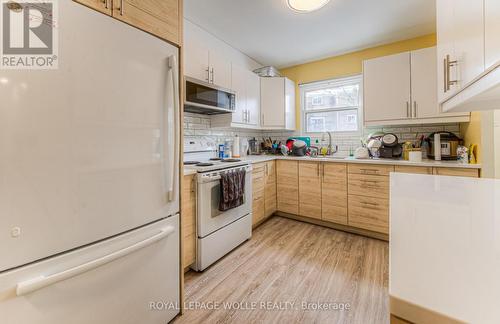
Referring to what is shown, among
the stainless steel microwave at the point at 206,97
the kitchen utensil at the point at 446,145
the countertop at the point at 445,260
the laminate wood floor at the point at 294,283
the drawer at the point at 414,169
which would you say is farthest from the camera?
the kitchen utensil at the point at 446,145

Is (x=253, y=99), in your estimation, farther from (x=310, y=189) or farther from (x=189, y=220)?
(x=189, y=220)

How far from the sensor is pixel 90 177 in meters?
0.94

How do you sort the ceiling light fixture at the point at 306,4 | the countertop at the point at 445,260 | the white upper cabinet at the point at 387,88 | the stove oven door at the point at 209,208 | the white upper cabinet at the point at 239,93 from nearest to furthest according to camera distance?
the countertop at the point at 445,260
the ceiling light fixture at the point at 306,4
the stove oven door at the point at 209,208
the white upper cabinet at the point at 387,88
the white upper cabinet at the point at 239,93

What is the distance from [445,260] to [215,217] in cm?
178

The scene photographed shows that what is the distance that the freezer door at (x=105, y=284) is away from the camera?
78 cm

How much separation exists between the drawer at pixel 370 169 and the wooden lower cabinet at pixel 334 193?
0.09 metres

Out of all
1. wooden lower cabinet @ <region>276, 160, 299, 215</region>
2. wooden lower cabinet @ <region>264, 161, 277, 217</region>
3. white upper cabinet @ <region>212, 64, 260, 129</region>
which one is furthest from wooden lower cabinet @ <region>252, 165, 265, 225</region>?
white upper cabinet @ <region>212, 64, 260, 129</region>

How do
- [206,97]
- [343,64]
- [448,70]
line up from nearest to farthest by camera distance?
[448,70] → [206,97] → [343,64]

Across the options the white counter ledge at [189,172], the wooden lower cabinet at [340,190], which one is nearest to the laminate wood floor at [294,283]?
the wooden lower cabinet at [340,190]

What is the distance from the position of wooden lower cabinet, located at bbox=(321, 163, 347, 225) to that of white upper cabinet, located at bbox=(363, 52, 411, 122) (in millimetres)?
795

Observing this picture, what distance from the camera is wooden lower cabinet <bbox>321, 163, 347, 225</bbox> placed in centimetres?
270

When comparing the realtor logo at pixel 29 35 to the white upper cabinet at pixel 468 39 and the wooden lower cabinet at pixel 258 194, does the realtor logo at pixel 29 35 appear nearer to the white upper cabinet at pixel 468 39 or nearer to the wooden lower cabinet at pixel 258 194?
the white upper cabinet at pixel 468 39

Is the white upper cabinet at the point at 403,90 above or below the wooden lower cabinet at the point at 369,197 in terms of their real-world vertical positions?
above

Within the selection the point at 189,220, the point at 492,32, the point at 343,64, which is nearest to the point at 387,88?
the point at 343,64
